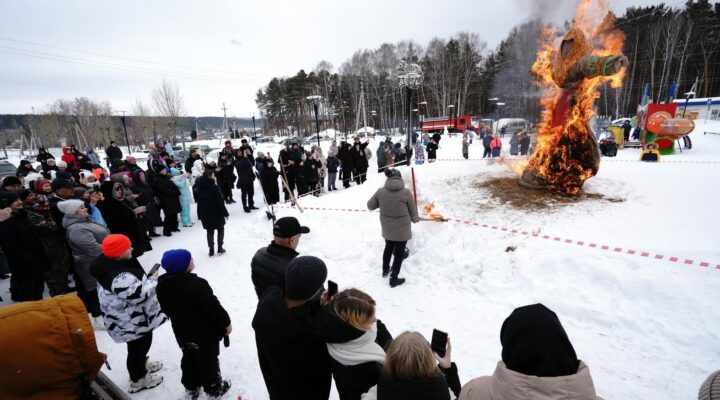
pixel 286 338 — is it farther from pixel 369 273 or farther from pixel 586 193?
pixel 586 193

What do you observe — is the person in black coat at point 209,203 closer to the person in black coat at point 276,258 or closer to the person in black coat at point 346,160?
the person in black coat at point 276,258

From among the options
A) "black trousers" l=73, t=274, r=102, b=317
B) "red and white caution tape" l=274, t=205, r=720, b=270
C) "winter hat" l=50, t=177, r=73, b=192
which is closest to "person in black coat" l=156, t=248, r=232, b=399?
"black trousers" l=73, t=274, r=102, b=317

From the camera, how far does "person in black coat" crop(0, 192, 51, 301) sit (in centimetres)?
478

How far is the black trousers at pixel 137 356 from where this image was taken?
3488mm

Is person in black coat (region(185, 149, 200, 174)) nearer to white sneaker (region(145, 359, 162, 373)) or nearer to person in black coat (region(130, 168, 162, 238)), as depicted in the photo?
person in black coat (region(130, 168, 162, 238))

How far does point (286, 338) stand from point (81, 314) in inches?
43.1

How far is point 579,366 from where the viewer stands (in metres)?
1.54

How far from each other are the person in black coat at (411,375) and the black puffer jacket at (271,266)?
1334 millimetres

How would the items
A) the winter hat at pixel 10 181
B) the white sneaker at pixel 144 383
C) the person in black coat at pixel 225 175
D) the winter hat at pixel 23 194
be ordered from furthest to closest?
the person in black coat at pixel 225 175 → the winter hat at pixel 10 181 → the winter hat at pixel 23 194 → the white sneaker at pixel 144 383

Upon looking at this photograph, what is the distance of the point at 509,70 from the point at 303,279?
47836 mm

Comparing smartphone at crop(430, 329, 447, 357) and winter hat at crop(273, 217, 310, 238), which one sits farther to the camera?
winter hat at crop(273, 217, 310, 238)

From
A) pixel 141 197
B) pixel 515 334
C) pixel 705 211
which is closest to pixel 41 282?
pixel 141 197

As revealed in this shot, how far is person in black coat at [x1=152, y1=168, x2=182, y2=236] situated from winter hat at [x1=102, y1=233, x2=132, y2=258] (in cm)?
592

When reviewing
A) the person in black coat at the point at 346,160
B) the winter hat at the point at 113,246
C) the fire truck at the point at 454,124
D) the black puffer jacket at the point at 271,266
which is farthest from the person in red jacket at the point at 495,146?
the winter hat at the point at 113,246
